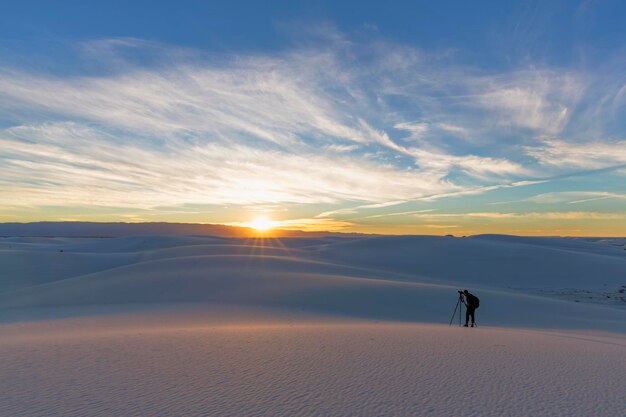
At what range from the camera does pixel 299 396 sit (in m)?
4.97

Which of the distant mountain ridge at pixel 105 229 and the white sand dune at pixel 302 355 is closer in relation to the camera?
the white sand dune at pixel 302 355

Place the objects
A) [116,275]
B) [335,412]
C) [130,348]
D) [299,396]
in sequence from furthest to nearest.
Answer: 1. [116,275]
2. [130,348]
3. [299,396]
4. [335,412]

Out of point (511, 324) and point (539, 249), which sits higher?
point (539, 249)

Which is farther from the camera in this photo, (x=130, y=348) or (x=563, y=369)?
(x=130, y=348)

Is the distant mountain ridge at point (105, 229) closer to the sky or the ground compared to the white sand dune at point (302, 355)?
closer to the sky

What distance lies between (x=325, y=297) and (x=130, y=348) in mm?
10204

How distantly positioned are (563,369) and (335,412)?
3.91 metres

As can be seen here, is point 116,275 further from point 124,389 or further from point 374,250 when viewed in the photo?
point 374,250

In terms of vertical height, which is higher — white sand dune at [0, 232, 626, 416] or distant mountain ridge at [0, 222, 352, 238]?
distant mountain ridge at [0, 222, 352, 238]

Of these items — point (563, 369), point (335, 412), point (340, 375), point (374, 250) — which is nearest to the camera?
point (335, 412)

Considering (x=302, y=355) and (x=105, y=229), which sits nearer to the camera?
(x=302, y=355)

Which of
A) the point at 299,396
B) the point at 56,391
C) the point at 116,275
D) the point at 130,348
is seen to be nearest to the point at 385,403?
the point at 299,396

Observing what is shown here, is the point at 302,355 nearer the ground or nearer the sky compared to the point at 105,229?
nearer the ground

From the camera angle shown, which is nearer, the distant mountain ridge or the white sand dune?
the white sand dune
